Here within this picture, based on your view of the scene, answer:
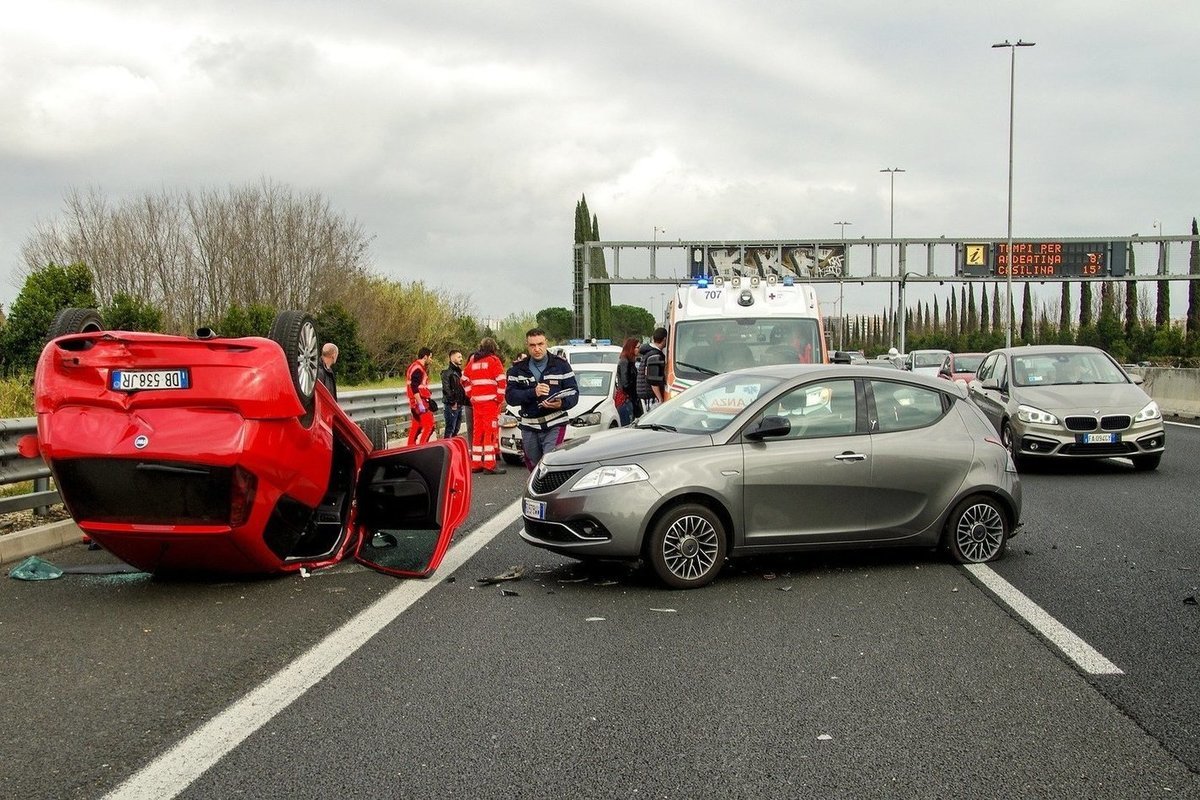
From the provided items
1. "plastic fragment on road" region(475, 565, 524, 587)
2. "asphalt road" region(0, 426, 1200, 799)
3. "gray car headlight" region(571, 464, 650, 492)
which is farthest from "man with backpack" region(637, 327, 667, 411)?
"gray car headlight" region(571, 464, 650, 492)

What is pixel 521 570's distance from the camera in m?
8.41

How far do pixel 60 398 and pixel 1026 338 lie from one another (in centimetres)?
9209

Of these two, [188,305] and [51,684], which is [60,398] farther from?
[188,305]

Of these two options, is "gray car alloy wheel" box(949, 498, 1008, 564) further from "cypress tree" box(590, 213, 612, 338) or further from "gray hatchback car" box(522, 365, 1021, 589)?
"cypress tree" box(590, 213, 612, 338)

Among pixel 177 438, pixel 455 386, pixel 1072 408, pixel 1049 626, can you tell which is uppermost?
pixel 177 438

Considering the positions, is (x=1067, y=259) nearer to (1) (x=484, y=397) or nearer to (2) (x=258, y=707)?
(1) (x=484, y=397)

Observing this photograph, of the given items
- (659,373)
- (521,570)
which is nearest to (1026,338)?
(659,373)

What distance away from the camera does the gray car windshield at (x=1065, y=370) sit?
16031 millimetres

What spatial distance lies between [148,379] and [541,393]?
16.5ft

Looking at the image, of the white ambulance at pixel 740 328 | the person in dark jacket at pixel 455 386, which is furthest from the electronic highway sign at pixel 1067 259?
the person in dark jacket at pixel 455 386

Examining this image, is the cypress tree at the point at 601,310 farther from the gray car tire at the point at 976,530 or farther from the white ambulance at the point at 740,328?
the gray car tire at the point at 976,530

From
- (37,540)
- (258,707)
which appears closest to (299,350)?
(258,707)

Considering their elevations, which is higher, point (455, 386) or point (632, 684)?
point (455, 386)

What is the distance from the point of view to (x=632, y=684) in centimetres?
549
